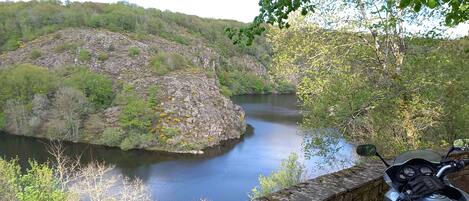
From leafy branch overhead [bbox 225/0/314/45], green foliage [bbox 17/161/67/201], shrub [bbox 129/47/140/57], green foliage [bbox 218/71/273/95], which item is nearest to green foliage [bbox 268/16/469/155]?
leafy branch overhead [bbox 225/0/314/45]

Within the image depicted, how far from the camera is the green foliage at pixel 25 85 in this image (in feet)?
216

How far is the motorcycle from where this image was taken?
2340 mm

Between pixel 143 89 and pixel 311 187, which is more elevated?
pixel 311 187

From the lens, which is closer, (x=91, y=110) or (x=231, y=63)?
(x=91, y=110)

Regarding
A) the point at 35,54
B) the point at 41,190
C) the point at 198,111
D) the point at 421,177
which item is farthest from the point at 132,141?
the point at 421,177

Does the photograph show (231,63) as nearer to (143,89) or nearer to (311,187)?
(143,89)

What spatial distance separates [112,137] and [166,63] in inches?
970

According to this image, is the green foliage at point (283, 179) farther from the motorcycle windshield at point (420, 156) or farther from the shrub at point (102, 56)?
Result: the shrub at point (102, 56)

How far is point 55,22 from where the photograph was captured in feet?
327

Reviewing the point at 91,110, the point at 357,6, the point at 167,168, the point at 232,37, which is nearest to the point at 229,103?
the point at 91,110

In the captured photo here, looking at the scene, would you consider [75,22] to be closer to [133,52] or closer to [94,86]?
[133,52]

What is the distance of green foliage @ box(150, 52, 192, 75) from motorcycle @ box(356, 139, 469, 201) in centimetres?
7321

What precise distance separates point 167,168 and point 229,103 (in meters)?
29.3

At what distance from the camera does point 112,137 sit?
2234 inches
